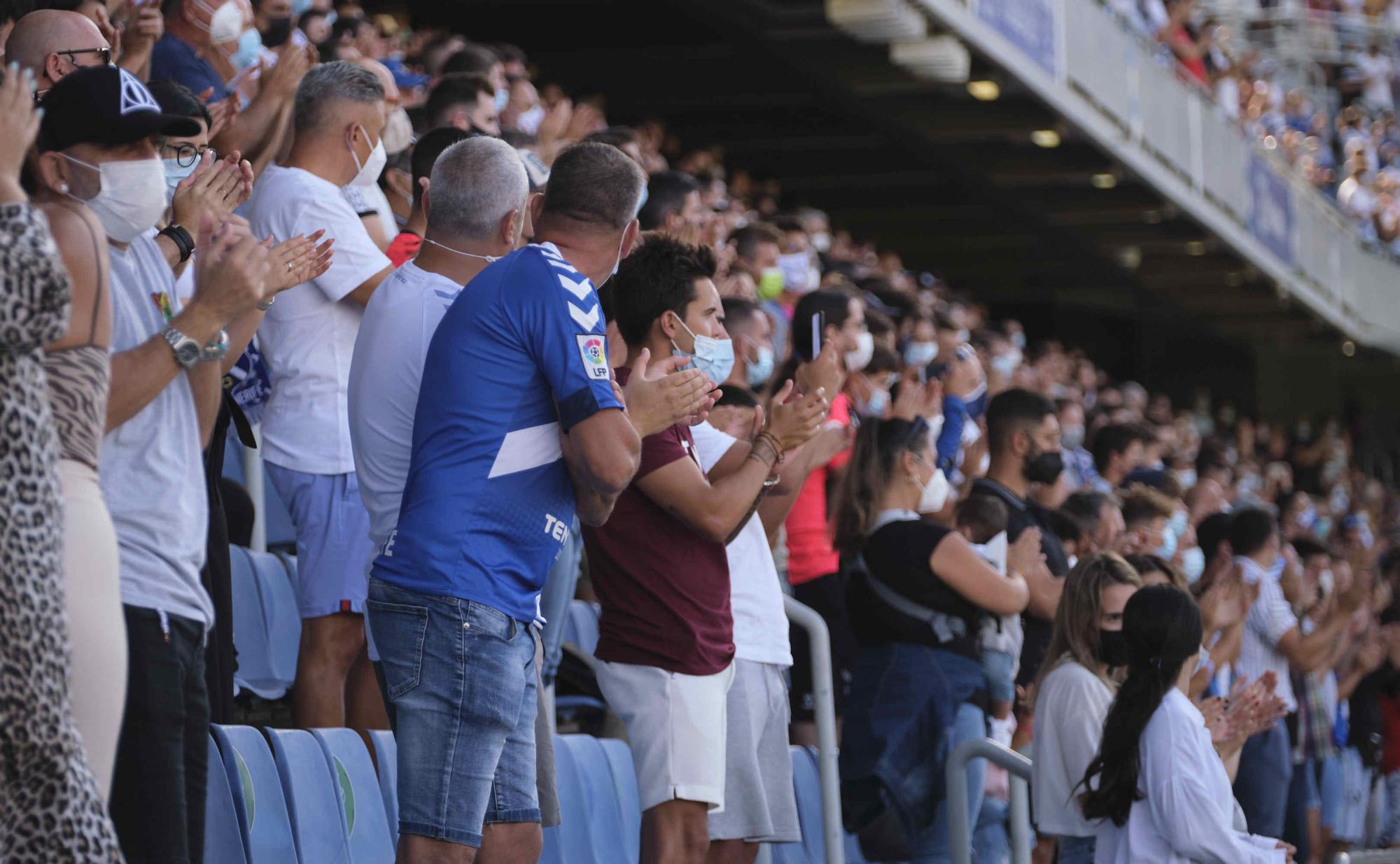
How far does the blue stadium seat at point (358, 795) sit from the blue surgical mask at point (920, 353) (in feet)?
17.9

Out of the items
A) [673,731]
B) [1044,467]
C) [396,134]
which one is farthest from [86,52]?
[1044,467]

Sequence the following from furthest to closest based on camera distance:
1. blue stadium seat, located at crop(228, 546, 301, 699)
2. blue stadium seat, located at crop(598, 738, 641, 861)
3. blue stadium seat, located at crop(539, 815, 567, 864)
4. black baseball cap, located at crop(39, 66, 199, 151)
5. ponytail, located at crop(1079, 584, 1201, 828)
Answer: blue stadium seat, located at crop(598, 738, 641, 861) < blue stadium seat, located at crop(228, 546, 301, 699) < blue stadium seat, located at crop(539, 815, 567, 864) < ponytail, located at crop(1079, 584, 1201, 828) < black baseball cap, located at crop(39, 66, 199, 151)

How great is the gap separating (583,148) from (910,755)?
264 cm

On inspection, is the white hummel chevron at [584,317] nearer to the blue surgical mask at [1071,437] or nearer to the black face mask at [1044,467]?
the black face mask at [1044,467]

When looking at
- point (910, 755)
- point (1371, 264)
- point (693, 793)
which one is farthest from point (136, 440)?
point (1371, 264)

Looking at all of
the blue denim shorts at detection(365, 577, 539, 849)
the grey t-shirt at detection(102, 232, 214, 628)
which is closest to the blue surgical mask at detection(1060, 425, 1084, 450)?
the blue denim shorts at detection(365, 577, 539, 849)

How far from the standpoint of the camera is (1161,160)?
1772cm

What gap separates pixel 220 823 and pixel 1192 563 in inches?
234

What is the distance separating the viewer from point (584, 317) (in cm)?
363

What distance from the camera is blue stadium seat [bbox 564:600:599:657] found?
658 cm

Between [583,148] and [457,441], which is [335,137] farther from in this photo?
[457,441]

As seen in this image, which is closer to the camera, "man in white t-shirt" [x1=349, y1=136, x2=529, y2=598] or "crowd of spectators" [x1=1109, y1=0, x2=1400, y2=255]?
"man in white t-shirt" [x1=349, y1=136, x2=529, y2=598]

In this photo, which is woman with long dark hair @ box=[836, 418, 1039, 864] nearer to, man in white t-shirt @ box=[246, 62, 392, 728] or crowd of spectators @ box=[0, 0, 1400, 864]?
crowd of spectators @ box=[0, 0, 1400, 864]

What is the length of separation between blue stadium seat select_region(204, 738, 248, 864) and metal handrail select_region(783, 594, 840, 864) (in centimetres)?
184
